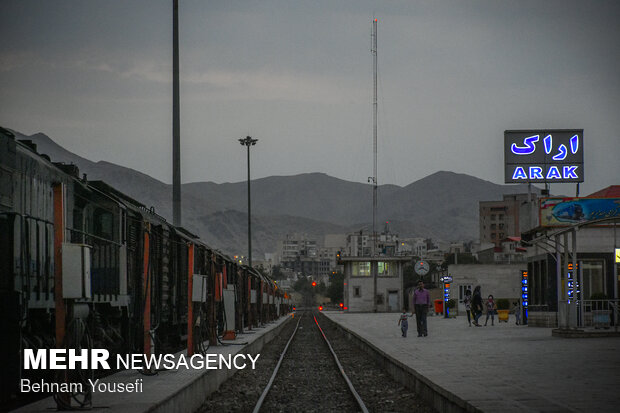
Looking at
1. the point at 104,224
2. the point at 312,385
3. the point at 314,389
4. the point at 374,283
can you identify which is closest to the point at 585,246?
the point at 312,385

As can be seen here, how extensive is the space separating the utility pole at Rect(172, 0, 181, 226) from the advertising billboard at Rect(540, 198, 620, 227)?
13744mm

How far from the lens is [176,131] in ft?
93.5

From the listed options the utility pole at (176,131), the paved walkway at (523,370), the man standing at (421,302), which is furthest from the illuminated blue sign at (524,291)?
the utility pole at (176,131)

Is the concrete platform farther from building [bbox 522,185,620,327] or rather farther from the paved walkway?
building [bbox 522,185,620,327]

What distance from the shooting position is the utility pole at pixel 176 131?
1096 inches

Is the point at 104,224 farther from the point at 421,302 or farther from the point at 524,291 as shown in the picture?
the point at 524,291

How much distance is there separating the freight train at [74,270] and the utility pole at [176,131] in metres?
6.92

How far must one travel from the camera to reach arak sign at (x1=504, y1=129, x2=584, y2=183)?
38094 millimetres

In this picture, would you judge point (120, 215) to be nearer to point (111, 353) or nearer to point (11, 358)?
point (111, 353)

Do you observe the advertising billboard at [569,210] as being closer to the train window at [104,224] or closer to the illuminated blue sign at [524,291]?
the illuminated blue sign at [524,291]

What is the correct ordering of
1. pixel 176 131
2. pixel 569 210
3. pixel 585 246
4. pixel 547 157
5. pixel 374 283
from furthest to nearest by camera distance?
pixel 374 283, pixel 547 157, pixel 585 246, pixel 569 210, pixel 176 131

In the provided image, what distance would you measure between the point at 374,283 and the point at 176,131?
228ft

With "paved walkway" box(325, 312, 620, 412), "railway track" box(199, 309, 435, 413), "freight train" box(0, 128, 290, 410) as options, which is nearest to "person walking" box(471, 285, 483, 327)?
"paved walkway" box(325, 312, 620, 412)

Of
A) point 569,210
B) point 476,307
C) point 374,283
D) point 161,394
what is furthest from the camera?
point 374,283
